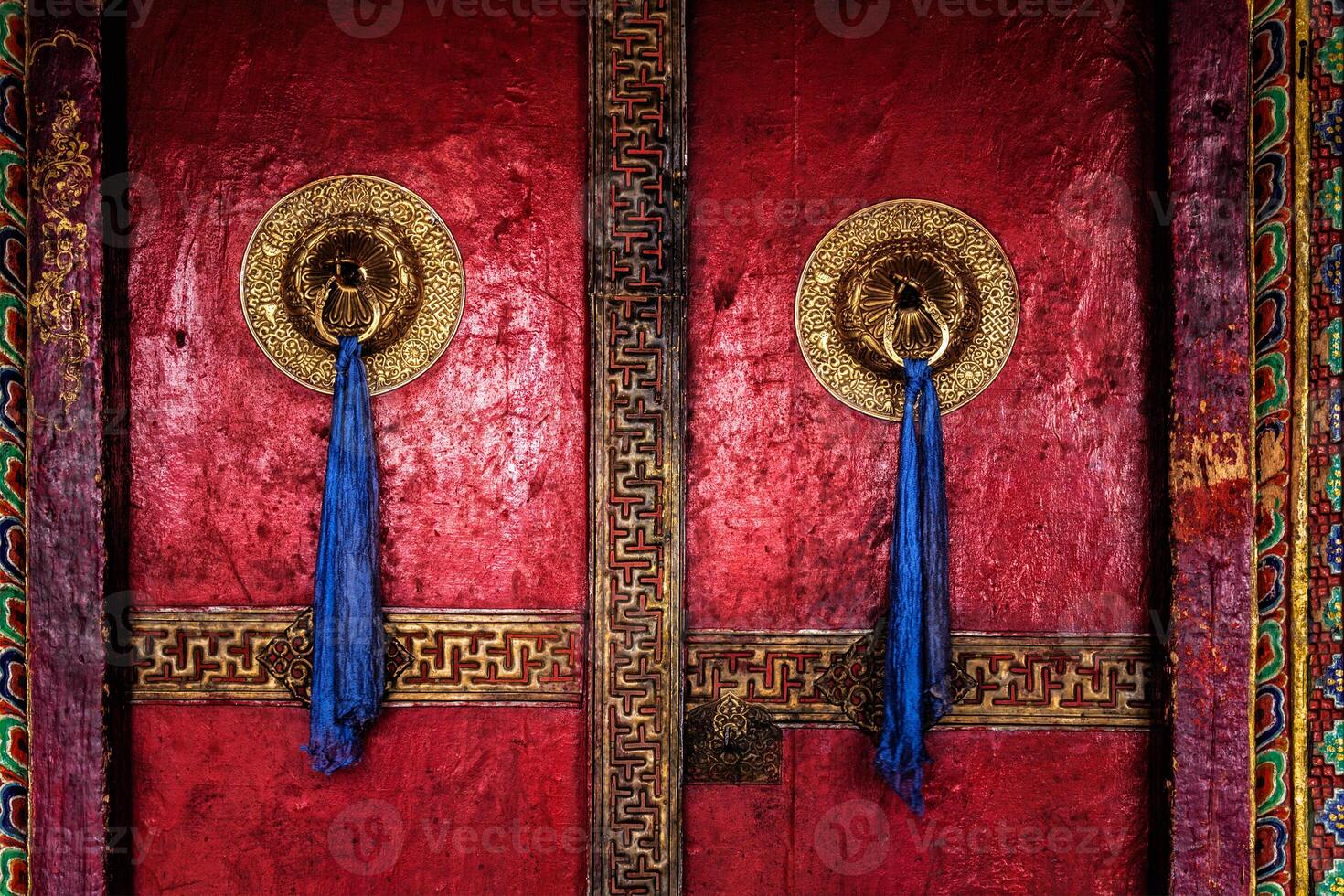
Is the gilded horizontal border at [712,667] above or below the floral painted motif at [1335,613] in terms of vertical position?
below

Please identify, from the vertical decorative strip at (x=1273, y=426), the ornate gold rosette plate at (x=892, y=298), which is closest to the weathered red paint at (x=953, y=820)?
the vertical decorative strip at (x=1273, y=426)

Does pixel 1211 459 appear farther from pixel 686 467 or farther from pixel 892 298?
pixel 686 467

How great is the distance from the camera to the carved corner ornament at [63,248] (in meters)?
2.46

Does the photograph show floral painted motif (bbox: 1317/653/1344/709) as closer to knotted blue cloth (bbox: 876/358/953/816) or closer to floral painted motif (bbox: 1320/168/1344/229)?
knotted blue cloth (bbox: 876/358/953/816)

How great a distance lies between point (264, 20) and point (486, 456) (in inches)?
63.3

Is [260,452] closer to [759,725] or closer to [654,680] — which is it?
[654,680]

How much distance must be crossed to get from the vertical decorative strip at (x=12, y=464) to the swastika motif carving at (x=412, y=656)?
0.32 metres

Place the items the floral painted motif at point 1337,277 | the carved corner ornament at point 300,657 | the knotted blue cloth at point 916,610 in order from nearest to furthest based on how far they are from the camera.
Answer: the floral painted motif at point 1337,277
the knotted blue cloth at point 916,610
the carved corner ornament at point 300,657

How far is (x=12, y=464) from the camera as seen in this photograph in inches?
95.7

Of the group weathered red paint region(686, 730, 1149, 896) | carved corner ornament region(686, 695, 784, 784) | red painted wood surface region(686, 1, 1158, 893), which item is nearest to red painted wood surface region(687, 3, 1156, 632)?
red painted wood surface region(686, 1, 1158, 893)

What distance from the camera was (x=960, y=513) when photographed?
103 inches

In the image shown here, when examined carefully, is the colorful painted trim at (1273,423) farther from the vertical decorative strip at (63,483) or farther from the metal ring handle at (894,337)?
the vertical decorative strip at (63,483)

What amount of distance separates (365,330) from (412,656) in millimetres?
1068

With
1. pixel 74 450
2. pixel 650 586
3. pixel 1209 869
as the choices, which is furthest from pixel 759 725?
pixel 74 450
